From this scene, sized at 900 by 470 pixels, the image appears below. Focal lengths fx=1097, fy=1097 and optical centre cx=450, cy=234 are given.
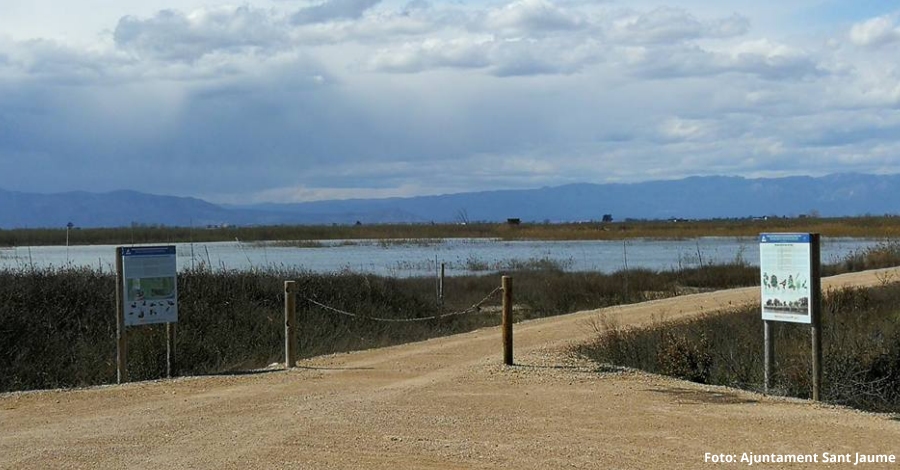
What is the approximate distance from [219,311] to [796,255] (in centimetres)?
1310

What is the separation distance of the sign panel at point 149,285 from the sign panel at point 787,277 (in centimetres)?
814

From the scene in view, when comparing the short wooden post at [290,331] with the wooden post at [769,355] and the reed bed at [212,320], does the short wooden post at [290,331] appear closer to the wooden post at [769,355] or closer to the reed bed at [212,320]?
the reed bed at [212,320]

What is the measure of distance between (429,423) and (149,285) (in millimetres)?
5979

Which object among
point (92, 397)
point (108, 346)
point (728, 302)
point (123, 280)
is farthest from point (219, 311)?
point (728, 302)

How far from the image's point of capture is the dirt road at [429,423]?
979 cm

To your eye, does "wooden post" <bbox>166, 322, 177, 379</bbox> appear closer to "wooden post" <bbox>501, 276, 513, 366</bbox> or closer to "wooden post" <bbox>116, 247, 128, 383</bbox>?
"wooden post" <bbox>116, 247, 128, 383</bbox>

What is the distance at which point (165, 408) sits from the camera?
40.3 ft

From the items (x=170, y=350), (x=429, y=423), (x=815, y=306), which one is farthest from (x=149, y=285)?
(x=815, y=306)

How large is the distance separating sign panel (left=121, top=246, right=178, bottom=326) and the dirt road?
1.34m

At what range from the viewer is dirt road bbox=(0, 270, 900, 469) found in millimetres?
9789

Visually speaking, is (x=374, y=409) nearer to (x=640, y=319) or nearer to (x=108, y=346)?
(x=108, y=346)

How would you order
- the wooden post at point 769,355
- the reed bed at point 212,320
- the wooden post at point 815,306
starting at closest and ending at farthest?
1. the wooden post at point 815,306
2. the wooden post at point 769,355
3. the reed bed at point 212,320

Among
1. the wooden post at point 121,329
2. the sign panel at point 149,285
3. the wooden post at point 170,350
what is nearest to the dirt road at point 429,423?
the wooden post at point 121,329

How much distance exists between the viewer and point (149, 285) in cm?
1548
